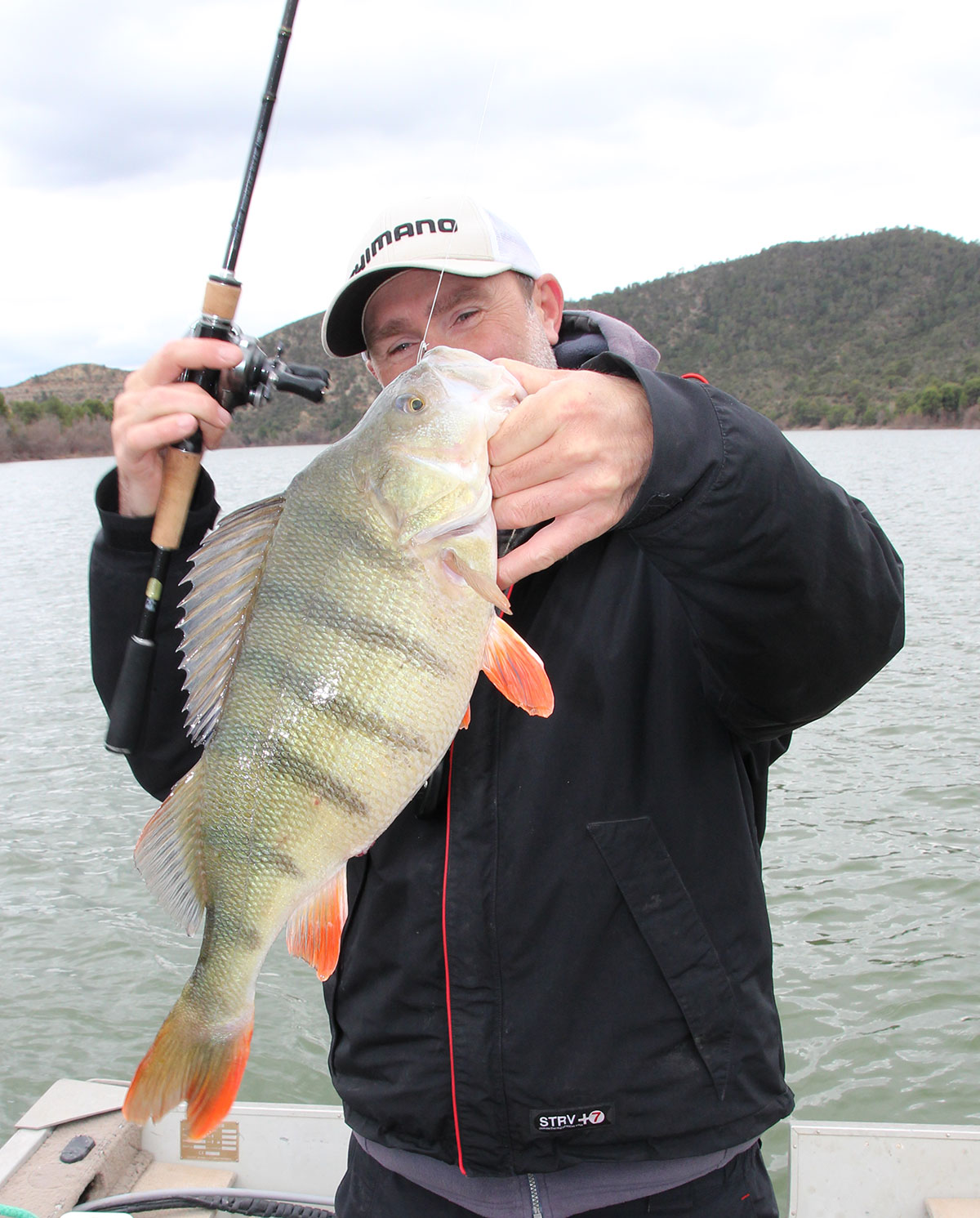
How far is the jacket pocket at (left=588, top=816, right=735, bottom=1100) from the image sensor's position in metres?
1.81

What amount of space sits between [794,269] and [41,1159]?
102m

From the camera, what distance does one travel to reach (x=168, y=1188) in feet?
10.8

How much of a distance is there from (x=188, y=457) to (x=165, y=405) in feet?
0.63

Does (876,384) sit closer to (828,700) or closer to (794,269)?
(794,269)

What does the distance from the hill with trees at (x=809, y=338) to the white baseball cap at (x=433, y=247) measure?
2286 inches

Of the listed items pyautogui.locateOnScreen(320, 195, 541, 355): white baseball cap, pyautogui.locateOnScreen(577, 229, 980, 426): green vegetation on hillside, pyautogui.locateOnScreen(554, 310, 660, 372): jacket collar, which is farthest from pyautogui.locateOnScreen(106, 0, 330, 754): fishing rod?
pyautogui.locateOnScreen(577, 229, 980, 426): green vegetation on hillside

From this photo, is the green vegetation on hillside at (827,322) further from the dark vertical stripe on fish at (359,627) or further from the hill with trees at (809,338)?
the dark vertical stripe on fish at (359,627)

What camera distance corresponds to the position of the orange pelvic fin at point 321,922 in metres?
1.72

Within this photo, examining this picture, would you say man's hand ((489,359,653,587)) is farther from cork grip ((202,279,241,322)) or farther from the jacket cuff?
cork grip ((202,279,241,322))

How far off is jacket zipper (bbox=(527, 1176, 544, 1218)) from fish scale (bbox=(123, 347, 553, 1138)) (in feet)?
2.10

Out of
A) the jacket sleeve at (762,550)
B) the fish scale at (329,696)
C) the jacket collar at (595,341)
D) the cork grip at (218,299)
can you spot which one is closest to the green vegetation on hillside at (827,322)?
the jacket collar at (595,341)

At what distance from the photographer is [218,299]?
2.38 m

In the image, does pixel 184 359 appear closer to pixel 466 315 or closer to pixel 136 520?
pixel 136 520

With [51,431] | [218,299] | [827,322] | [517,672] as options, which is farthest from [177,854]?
[827,322]
